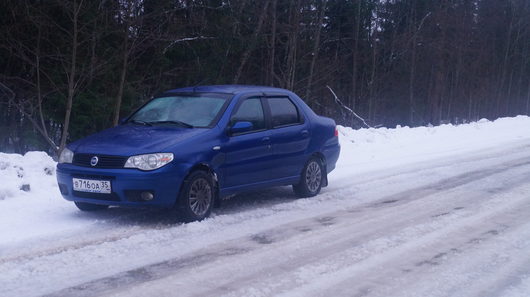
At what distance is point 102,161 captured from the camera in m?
7.17

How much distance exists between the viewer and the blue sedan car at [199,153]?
277 inches

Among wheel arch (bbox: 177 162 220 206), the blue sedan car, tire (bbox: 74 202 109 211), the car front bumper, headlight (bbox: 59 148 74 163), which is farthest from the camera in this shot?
tire (bbox: 74 202 109 211)

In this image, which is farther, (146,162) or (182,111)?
(182,111)

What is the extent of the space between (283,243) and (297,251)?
34 centimetres

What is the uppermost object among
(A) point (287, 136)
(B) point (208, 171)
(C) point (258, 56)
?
(C) point (258, 56)

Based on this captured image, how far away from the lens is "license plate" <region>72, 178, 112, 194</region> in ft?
23.1

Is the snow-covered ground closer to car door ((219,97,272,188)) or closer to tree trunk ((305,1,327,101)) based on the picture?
car door ((219,97,272,188))

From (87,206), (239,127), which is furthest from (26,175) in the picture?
(239,127)

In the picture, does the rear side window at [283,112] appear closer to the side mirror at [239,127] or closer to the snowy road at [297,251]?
the side mirror at [239,127]

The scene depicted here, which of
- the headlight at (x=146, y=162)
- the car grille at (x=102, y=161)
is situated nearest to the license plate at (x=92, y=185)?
the car grille at (x=102, y=161)

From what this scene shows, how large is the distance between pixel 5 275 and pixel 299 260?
2636 mm

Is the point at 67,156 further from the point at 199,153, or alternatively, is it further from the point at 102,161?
the point at 199,153

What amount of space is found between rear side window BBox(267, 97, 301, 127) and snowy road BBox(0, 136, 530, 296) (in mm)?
1163

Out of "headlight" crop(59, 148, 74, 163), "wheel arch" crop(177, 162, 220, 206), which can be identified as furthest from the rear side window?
"headlight" crop(59, 148, 74, 163)
